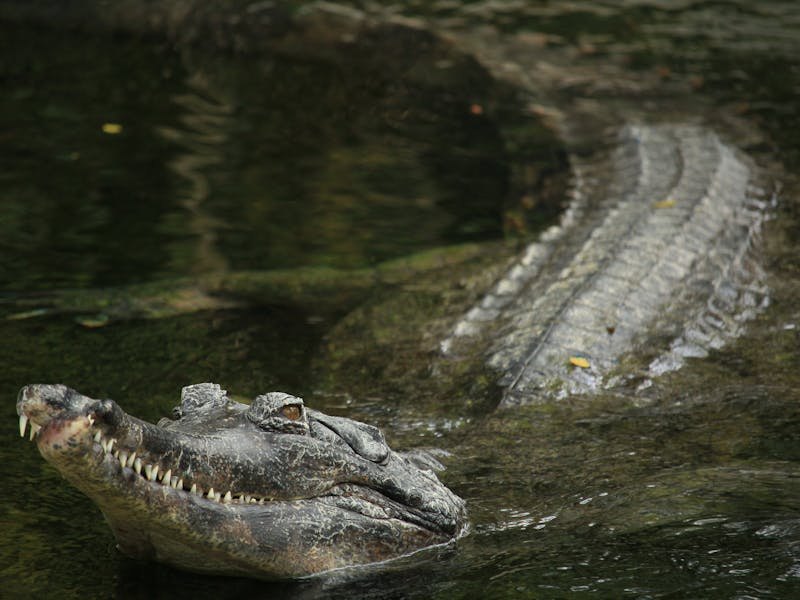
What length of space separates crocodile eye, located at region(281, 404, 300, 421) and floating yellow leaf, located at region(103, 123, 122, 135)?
6.13 metres

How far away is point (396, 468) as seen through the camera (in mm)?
3699

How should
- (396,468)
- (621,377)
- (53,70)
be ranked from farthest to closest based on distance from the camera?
1. (53,70)
2. (621,377)
3. (396,468)

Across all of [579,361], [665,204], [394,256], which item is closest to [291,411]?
[579,361]

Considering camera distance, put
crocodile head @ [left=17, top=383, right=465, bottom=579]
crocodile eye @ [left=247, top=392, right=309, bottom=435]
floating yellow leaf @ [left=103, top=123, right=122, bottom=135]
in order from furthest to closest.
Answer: floating yellow leaf @ [left=103, top=123, right=122, bottom=135]
crocodile eye @ [left=247, top=392, right=309, bottom=435]
crocodile head @ [left=17, top=383, right=465, bottom=579]

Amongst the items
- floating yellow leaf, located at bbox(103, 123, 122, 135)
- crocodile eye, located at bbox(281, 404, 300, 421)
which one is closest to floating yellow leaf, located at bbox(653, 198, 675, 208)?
crocodile eye, located at bbox(281, 404, 300, 421)

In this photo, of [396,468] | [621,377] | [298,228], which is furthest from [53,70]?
[396,468]

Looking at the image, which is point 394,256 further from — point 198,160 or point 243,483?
point 243,483

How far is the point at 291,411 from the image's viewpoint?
344 centimetres

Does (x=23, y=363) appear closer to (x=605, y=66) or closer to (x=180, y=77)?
(x=180, y=77)

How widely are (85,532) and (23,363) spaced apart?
1729mm

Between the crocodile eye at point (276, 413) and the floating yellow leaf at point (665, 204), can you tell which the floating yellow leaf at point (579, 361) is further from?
the floating yellow leaf at point (665, 204)

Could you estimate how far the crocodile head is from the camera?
9.52ft

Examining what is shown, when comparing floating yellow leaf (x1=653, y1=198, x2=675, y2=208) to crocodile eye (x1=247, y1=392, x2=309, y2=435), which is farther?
floating yellow leaf (x1=653, y1=198, x2=675, y2=208)

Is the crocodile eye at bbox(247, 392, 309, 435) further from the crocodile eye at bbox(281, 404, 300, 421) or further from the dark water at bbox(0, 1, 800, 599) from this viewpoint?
the dark water at bbox(0, 1, 800, 599)
